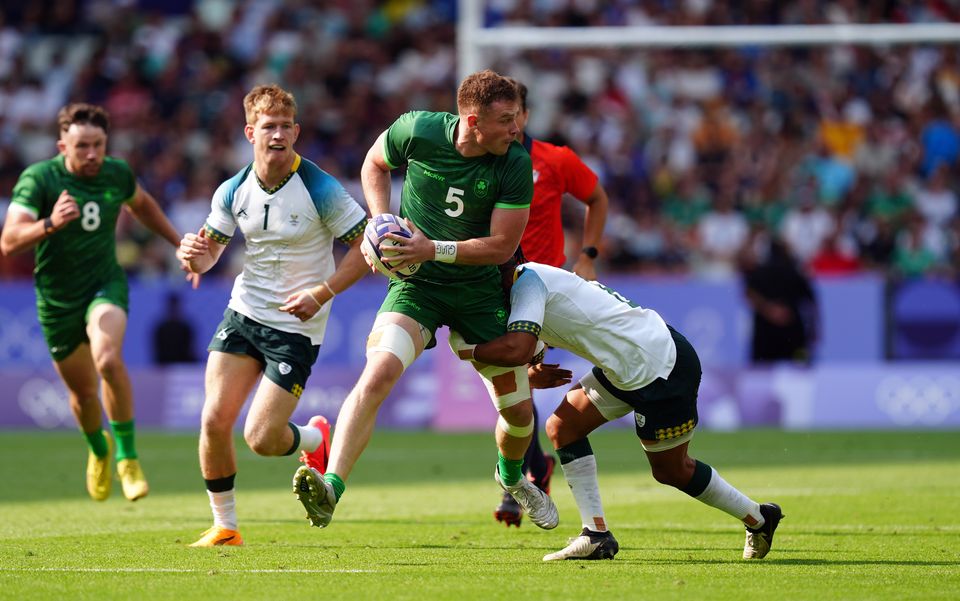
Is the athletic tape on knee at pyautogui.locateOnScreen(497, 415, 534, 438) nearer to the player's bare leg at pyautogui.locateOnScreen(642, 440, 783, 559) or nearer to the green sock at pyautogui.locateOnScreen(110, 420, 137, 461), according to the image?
the player's bare leg at pyautogui.locateOnScreen(642, 440, 783, 559)

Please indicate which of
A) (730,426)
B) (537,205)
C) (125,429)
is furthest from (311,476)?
(730,426)

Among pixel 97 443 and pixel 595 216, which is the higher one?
pixel 595 216

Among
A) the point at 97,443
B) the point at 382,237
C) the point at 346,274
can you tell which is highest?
the point at 382,237

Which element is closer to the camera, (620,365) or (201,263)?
(620,365)

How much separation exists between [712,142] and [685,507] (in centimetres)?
1275

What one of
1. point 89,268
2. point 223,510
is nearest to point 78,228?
point 89,268

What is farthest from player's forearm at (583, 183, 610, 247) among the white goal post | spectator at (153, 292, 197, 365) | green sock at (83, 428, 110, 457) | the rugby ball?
spectator at (153, 292, 197, 365)

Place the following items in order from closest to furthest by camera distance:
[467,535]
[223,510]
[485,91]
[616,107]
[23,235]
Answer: [485,91] < [223,510] < [467,535] < [23,235] < [616,107]

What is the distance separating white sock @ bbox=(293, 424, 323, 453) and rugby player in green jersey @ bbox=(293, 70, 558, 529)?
1284 mm

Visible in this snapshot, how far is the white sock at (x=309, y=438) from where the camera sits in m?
8.91

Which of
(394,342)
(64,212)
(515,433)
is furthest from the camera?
(64,212)

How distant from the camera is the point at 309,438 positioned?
8984mm

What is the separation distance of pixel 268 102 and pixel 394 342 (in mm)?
1621

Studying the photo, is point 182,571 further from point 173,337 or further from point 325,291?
point 173,337
